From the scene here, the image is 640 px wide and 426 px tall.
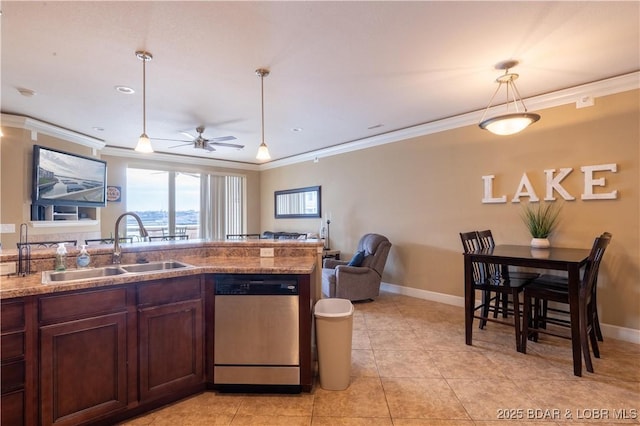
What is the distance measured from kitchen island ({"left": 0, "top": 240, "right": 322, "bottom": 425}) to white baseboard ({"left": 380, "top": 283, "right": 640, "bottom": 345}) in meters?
2.78

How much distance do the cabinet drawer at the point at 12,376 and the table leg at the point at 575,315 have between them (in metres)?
3.68

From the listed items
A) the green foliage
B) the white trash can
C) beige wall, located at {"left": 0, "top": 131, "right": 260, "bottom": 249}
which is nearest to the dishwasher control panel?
the white trash can

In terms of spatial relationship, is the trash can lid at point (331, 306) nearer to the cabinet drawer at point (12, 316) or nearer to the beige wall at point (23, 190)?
the cabinet drawer at point (12, 316)

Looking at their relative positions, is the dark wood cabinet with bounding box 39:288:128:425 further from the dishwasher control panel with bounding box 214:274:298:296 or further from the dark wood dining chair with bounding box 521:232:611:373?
the dark wood dining chair with bounding box 521:232:611:373

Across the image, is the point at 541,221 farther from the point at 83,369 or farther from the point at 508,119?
the point at 83,369

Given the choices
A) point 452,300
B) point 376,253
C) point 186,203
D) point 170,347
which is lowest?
point 452,300

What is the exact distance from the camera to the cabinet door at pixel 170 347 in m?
1.97

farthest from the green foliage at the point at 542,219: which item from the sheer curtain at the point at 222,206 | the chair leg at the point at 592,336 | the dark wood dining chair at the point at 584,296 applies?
the sheer curtain at the point at 222,206

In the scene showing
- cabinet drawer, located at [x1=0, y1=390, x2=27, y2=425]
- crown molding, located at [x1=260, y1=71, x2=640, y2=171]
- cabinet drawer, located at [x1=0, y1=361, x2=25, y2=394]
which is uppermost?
crown molding, located at [x1=260, y1=71, x2=640, y2=171]

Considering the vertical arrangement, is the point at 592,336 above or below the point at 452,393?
above

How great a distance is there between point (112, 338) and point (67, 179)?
408 centimetres

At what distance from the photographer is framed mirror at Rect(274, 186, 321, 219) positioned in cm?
645

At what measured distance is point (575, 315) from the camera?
8.01ft

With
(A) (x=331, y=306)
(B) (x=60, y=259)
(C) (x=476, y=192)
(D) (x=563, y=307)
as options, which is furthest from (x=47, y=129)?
(D) (x=563, y=307)
